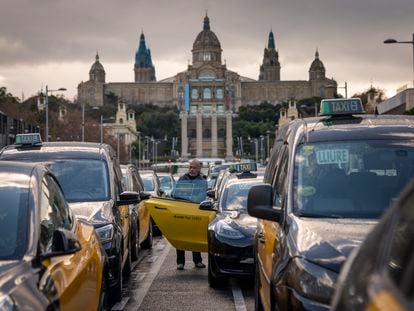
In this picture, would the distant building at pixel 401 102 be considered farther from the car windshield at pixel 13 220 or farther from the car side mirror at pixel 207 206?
the car windshield at pixel 13 220

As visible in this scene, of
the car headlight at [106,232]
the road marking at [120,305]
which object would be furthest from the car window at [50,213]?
the road marking at [120,305]

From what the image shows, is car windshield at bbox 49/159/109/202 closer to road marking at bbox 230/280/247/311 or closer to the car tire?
the car tire

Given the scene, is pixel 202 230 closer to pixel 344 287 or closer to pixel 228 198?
pixel 228 198

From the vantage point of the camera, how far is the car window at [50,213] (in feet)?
19.7

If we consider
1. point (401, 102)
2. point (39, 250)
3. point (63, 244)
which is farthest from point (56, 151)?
point (401, 102)

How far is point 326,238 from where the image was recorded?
5.95 meters

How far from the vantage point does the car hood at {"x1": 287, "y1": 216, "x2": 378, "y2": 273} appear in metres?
5.66

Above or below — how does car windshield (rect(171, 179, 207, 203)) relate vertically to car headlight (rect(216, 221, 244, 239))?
above

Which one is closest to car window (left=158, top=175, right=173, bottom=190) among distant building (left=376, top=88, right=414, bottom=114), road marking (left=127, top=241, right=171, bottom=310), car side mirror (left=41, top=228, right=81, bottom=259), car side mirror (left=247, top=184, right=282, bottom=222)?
road marking (left=127, top=241, right=171, bottom=310)

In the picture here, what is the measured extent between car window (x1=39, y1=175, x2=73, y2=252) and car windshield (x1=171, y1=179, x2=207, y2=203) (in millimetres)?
8762

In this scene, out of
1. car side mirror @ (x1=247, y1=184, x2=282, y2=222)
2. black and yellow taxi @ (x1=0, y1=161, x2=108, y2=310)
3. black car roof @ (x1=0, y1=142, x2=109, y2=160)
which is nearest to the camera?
black and yellow taxi @ (x1=0, y1=161, x2=108, y2=310)

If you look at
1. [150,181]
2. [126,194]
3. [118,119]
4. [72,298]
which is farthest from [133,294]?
[118,119]

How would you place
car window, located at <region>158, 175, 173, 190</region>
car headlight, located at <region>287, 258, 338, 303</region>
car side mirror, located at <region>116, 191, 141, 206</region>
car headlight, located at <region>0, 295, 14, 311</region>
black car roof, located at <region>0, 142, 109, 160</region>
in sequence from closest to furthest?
car headlight, located at <region>0, 295, 14, 311</region> < car headlight, located at <region>287, 258, 338, 303</region> < car side mirror, located at <region>116, 191, 141, 206</region> < black car roof, located at <region>0, 142, 109, 160</region> < car window, located at <region>158, 175, 173, 190</region>

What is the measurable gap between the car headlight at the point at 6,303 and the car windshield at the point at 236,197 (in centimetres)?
903
